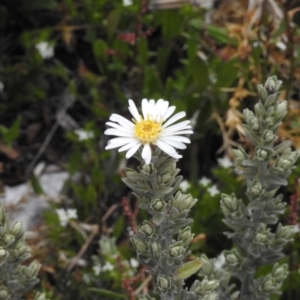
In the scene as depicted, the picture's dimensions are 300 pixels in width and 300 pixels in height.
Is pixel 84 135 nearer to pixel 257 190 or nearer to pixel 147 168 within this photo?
pixel 257 190

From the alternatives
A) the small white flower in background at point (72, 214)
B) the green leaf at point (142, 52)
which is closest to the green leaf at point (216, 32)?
the green leaf at point (142, 52)

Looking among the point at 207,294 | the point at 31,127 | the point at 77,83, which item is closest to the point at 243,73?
the point at 77,83

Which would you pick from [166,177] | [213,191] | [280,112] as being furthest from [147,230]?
[213,191]

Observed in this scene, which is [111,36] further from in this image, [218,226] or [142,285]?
[142,285]

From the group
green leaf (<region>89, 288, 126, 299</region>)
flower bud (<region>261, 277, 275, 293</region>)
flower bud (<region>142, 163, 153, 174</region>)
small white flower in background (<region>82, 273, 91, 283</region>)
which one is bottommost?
flower bud (<region>261, 277, 275, 293</region>)

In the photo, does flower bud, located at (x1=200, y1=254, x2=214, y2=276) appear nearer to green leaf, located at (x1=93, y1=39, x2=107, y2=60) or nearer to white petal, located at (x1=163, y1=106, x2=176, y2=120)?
white petal, located at (x1=163, y1=106, x2=176, y2=120)

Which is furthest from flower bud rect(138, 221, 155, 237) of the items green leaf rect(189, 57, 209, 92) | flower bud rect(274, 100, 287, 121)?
green leaf rect(189, 57, 209, 92)
